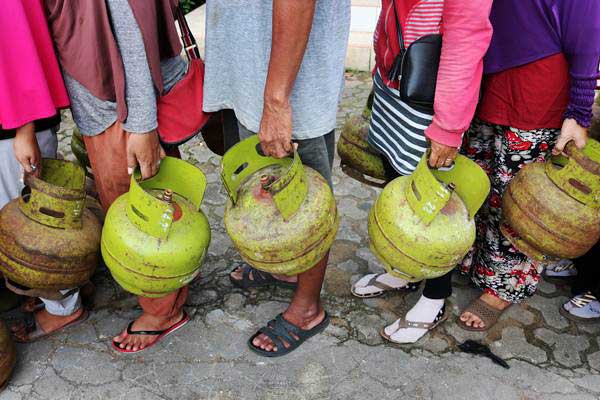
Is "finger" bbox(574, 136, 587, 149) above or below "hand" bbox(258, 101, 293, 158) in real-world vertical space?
below

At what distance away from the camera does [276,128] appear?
2.00 meters

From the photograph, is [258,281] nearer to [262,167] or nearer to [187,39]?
[262,167]


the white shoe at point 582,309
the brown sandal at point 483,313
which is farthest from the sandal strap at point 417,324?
the white shoe at point 582,309

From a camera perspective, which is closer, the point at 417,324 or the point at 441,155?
the point at 441,155

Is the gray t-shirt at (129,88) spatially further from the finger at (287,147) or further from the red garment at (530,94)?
the red garment at (530,94)

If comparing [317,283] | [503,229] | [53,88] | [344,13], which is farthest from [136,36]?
[503,229]

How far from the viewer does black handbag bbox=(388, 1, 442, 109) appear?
203 cm

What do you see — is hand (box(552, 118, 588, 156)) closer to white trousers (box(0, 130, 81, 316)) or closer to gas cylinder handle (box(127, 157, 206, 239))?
gas cylinder handle (box(127, 157, 206, 239))

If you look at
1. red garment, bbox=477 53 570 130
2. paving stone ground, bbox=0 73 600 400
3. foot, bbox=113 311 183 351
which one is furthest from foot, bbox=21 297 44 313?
red garment, bbox=477 53 570 130

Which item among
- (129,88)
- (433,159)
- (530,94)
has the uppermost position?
(129,88)

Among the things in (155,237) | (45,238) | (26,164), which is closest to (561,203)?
(155,237)

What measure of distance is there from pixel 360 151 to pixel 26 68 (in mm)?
1556

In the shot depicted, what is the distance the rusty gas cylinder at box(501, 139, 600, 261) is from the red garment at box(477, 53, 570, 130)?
0.18 m

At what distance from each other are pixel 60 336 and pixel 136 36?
169cm
